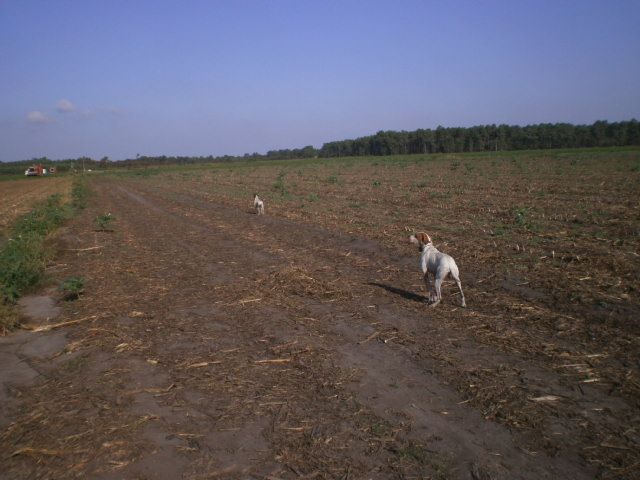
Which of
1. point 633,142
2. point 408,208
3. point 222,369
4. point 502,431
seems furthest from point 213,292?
point 633,142

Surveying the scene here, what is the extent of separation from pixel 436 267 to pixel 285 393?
3421 millimetres

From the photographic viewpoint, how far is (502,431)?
13.0ft

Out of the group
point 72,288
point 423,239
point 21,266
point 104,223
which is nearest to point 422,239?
point 423,239

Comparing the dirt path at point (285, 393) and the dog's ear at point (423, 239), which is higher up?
the dog's ear at point (423, 239)

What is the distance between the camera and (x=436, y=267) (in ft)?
23.2

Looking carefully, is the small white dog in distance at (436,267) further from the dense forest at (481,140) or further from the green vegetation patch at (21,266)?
the dense forest at (481,140)

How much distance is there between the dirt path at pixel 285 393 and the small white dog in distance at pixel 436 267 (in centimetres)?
32

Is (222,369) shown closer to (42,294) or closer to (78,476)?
(78,476)

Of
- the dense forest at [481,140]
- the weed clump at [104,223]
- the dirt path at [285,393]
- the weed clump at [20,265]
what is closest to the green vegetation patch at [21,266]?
the weed clump at [20,265]

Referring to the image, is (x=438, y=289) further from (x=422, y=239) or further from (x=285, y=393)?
(x=285, y=393)

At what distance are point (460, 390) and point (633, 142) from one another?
106737 mm

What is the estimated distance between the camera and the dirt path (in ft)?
12.0

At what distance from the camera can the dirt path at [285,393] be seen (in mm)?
3650

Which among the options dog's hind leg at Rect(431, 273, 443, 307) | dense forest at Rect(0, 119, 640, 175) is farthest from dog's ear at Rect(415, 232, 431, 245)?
dense forest at Rect(0, 119, 640, 175)
